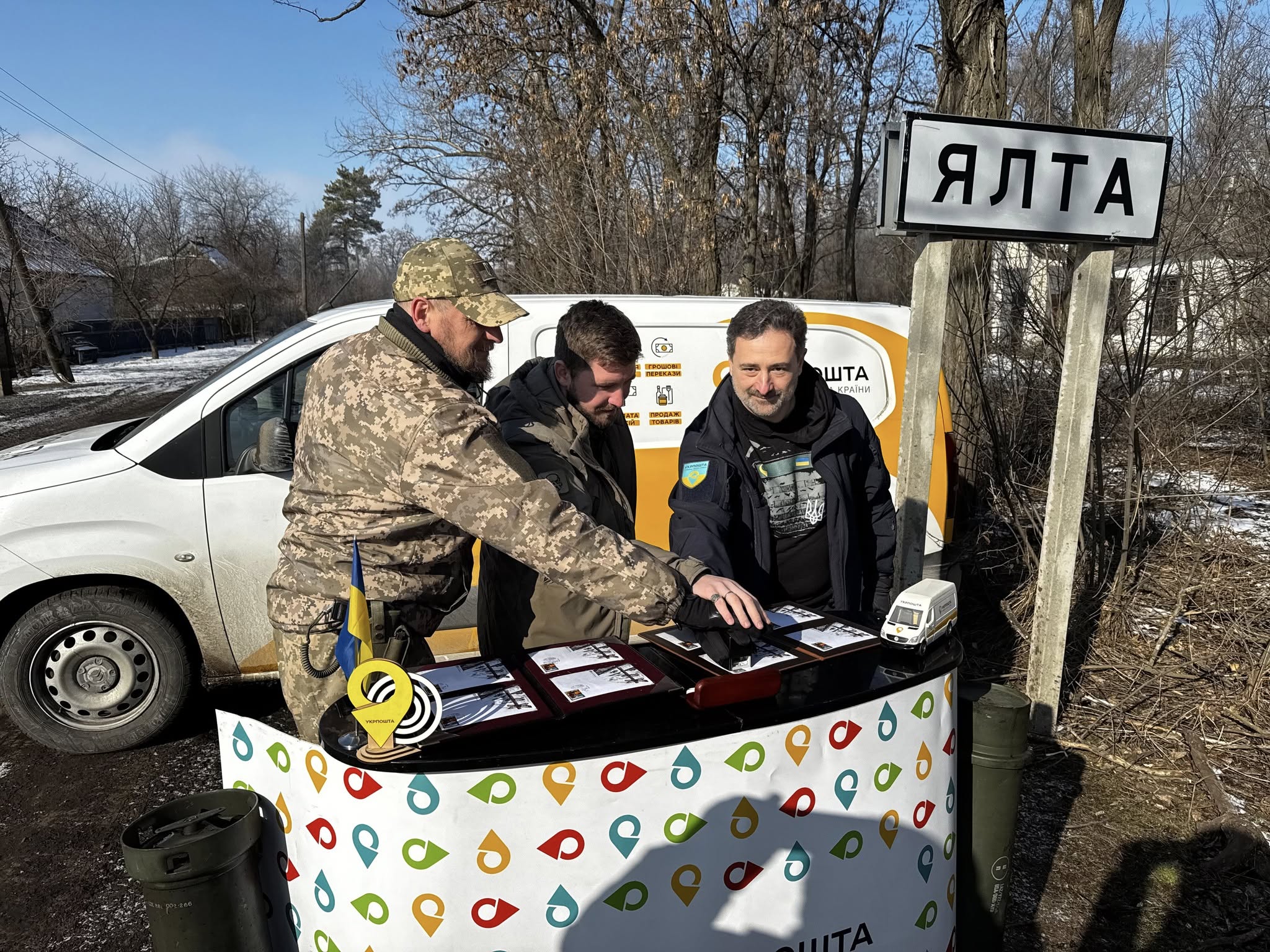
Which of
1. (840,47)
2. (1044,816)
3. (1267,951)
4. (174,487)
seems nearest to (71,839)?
(174,487)

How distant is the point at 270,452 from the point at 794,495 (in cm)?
258

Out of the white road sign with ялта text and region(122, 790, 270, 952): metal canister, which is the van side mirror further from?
the white road sign with ялта text

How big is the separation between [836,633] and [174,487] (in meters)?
3.28

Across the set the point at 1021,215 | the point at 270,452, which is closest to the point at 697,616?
the point at 1021,215

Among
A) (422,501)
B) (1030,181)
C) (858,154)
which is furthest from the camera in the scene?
(858,154)

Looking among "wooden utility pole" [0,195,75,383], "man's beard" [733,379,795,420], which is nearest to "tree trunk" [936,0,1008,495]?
"man's beard" [733,379,795,420]

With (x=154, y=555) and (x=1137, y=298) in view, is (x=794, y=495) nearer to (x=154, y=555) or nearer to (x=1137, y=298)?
(x=1137, y=298)

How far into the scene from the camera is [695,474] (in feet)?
9.07

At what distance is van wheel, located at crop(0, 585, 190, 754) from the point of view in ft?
13.2

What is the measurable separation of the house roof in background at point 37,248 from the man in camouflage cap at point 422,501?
1131 inches

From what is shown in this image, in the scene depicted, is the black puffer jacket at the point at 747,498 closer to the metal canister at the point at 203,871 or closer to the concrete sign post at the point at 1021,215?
the concrete sign post at the point at 1021,215

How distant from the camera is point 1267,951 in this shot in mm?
2760

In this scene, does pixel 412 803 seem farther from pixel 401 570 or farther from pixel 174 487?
pixel 174 487

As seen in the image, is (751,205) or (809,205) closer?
(751,205)
